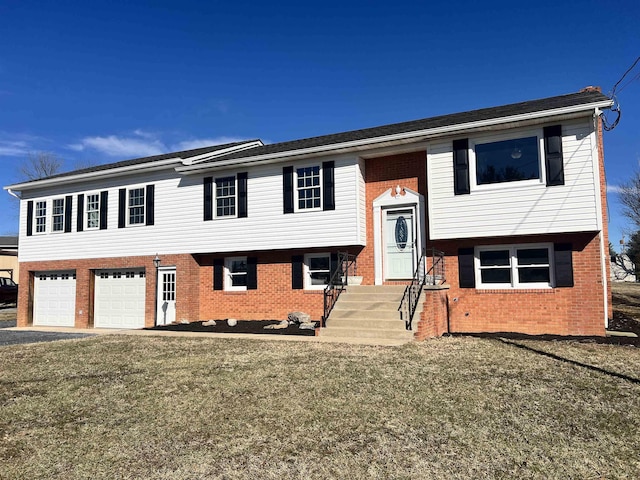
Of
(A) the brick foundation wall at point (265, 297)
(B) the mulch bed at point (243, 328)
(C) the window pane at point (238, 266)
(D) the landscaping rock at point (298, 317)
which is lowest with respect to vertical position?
(B) the mulch bed at point (243, 328)

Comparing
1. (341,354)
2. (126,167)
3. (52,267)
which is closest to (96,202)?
(126,167)

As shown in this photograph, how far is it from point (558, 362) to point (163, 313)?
13.1 metres

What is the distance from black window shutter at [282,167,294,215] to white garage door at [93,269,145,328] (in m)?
6.65

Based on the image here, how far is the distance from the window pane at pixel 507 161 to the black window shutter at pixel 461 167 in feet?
0.93

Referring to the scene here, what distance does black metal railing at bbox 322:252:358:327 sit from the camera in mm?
12688

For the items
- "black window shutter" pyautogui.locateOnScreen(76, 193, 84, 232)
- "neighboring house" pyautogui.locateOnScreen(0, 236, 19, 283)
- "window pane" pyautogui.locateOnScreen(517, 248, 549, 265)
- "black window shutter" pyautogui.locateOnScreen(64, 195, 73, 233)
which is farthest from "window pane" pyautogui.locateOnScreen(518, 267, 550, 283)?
"neighboring house" pyautogui.locateOnScreen(0, 236, 19, 283)

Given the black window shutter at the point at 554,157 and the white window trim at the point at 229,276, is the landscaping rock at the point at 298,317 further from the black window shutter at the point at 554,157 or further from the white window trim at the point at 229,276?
the black window shutter at the point at 554,157

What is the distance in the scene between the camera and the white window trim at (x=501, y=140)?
37.0ft

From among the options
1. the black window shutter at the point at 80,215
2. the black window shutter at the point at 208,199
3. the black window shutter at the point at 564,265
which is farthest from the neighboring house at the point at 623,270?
the black window shutter at the point at 80,215

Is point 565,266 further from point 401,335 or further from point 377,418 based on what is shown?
point 377,418

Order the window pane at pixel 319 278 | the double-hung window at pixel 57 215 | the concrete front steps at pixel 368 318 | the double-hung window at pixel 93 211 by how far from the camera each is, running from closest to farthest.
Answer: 1. the concrete front steps at pixel 368 318
2. the window pane at pixel 319 278
3. the double-hung window at pixel 93 211
4. the double-hung window at pixel 57 215

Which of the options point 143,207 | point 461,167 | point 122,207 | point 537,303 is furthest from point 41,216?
point 537,303

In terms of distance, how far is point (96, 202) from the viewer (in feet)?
58.9

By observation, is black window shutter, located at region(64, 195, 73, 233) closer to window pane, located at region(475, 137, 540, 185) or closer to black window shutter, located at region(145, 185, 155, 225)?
black window shutter, located at region(145, 185, 155, 225)
